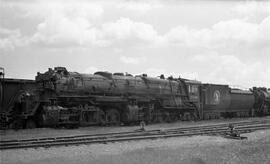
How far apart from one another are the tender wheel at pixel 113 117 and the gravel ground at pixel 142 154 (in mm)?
9168

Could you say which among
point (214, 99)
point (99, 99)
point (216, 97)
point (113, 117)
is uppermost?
point (216, 97)

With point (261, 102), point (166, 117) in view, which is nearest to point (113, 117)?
point (166, 117)

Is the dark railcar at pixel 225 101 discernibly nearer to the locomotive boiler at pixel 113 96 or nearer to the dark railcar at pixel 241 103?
the dark railcar at pixel 241 103

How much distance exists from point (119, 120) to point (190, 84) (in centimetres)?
943

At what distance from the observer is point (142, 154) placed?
1155 centimetres

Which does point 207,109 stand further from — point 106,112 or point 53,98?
point 53,98

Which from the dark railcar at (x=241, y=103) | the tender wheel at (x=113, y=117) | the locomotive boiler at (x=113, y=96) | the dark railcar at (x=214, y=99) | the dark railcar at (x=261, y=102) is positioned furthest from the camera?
the dark railcar at (x=261, y=102)

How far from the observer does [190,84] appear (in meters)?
31.4

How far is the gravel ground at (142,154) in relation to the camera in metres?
10.5

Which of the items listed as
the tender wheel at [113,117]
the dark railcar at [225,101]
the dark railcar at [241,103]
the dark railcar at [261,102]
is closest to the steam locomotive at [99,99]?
the tender wheel at [113,117]

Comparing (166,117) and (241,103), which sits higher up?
(241,103)

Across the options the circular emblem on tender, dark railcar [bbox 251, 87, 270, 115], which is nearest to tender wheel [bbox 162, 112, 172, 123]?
the circular emblem on tender

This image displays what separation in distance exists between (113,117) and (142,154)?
12621 millimetres

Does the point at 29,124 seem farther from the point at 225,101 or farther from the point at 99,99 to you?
the point at 225,101
